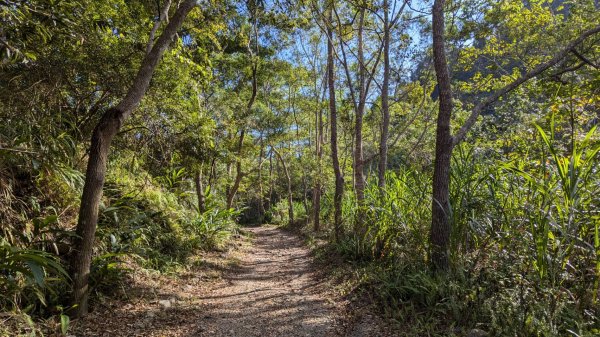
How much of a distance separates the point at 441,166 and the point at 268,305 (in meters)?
2.87

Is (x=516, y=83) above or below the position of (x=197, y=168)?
above

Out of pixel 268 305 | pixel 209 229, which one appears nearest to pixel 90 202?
pixel 268 305

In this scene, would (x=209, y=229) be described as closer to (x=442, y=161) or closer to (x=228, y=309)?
(x=228, y=309)

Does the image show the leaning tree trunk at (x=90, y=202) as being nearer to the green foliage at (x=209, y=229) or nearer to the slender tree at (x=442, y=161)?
the green foliage at (x=209, y=229)

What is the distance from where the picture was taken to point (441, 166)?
369 centimetres

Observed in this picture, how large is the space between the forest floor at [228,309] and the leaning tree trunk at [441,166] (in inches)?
44.4

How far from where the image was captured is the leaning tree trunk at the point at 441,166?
12.0 ft

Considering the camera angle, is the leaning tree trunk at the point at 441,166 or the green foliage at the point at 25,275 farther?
the leaning tree trunk at the point at 441,166

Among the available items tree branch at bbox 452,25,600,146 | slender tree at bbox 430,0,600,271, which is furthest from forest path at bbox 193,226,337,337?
tree branch at bbox 452,25,600,146

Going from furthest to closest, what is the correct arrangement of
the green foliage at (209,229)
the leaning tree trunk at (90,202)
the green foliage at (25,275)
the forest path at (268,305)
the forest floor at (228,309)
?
the green foliage at (209,229) < the forest path at (268,305) < the forest floor at (228,309) < the leaning tree trunk at (90,202) < the green foliage at (25,275)

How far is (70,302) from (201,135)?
300cm

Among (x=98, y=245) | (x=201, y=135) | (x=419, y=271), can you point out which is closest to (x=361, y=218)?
(x=419, y=271)

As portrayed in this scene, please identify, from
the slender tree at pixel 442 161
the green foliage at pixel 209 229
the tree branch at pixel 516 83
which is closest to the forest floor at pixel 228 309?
the slender tree at pixel 442 161

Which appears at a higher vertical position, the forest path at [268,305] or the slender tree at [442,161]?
the slender tree at [442,161]
